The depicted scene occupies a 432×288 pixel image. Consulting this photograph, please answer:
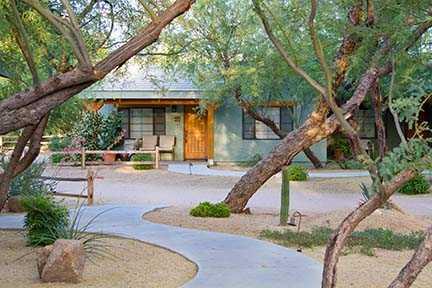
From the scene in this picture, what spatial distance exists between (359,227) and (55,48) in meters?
5.87

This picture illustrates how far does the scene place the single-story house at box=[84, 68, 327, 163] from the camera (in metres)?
24.9

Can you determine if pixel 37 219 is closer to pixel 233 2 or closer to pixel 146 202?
pixel 146 202

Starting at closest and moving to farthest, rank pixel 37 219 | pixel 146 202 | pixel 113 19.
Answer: pixel 37 219
pixel 113 19
pixel 146 202

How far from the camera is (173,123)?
27.2m

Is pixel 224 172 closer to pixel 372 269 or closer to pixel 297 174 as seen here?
pixel 297 174

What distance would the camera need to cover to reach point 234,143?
1036 inches

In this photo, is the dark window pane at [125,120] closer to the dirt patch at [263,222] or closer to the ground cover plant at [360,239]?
the dirt patch at [263,222]

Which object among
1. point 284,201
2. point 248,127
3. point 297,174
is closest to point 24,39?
point 284,201

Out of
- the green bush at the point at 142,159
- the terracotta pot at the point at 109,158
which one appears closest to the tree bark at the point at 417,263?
the green bush at the point at 142,159

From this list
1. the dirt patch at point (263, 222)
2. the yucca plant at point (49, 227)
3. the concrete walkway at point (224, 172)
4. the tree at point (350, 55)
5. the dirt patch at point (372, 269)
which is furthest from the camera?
the concrete walkway at point (224, 172)

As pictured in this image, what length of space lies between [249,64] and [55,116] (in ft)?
29.9

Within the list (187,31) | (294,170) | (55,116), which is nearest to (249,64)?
(187,31)

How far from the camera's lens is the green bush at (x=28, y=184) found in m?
13.2

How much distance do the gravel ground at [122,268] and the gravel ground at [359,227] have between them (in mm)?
1873
